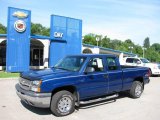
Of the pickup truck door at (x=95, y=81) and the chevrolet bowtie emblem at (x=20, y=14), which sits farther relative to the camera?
the chevrolet bowtie emblem at (x=20, y=14)

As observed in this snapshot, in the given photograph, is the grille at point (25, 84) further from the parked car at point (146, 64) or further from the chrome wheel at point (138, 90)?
the parked car at point (146, 64)

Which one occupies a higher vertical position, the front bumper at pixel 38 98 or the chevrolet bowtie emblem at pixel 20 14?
the chevrolet bowtie emblem at pixel 20 14

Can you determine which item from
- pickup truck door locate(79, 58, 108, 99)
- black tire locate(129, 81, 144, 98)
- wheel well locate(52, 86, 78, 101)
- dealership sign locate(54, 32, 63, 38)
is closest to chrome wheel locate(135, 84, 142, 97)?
black tire locate(129, 81, 144, 98)

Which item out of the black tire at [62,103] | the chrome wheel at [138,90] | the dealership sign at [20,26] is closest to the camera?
the black tire at [62,103]

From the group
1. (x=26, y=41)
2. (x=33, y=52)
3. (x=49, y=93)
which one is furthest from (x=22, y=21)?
(x=49, y=93)

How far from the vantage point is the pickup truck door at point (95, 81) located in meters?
7.37

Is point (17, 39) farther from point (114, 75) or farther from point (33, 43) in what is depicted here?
point (114, 75)

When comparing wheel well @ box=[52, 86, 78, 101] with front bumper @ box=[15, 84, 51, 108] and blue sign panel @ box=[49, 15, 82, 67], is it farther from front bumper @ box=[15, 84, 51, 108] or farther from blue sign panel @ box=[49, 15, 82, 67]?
blue sign panel @ box=[49, 15, 82, 67]

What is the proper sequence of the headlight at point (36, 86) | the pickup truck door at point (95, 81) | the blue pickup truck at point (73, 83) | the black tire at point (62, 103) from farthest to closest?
the pickup truck door at point (95, 81), the black tire at point (62, 103), the blue pickup truck at point (73, 83), the headlight at point (36, 86)

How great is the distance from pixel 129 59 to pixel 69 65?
16016mm

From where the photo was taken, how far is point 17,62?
20391 millimetres

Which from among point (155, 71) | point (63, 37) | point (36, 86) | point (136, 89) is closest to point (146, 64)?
point (155, 71)

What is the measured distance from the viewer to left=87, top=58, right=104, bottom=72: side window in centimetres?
786

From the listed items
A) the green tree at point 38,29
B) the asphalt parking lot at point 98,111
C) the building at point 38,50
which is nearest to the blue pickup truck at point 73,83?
the asphalt parking lot at point 98,111
